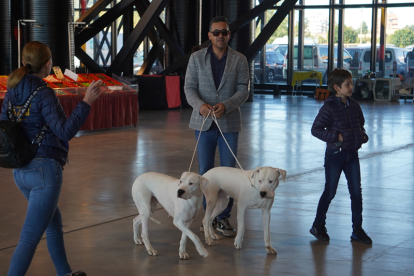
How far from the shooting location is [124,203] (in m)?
5.75

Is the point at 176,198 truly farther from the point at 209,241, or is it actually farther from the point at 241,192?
the point at 209,241

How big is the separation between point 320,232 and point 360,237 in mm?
304

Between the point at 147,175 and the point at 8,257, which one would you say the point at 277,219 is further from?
the point at 8,257

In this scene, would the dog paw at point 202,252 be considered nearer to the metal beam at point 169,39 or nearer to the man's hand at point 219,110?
the man's hand at point 219,110

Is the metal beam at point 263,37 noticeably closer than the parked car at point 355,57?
Yes

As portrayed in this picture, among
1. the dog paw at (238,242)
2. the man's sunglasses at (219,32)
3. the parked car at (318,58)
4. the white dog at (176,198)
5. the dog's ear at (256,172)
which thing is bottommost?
the dog paw at (238,242)

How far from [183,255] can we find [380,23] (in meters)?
20.6

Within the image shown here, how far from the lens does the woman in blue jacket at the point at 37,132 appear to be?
3000 mm

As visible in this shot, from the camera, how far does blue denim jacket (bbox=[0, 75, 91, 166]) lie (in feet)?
9.80

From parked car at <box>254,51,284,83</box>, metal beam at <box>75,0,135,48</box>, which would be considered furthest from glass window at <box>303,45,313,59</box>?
metal beam at <box>75,0,135,48</box>

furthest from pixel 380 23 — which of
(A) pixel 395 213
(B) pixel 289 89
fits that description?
(A) pixel 395 213

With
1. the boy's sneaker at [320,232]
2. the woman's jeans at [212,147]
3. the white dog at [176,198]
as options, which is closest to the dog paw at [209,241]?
the white dog at [176,198]

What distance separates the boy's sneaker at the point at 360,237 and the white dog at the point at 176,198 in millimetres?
1279

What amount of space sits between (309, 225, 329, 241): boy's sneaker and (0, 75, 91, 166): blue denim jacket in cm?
227
